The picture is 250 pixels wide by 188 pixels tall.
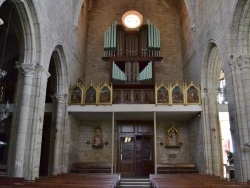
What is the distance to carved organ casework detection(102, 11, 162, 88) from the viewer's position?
51.9 feet

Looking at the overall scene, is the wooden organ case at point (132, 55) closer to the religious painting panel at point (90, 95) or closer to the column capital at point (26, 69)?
the religious painting panel at point (90, 95)

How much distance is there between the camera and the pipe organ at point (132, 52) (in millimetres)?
15883

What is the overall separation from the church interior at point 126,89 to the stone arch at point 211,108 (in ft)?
0.16

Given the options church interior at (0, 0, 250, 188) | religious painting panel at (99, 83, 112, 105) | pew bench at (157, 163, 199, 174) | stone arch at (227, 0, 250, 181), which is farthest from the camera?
pew bench at (157, 163, 199, 174)

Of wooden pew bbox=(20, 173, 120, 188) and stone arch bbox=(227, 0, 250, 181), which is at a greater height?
stone arch bbox=(227, 0, 250, 181)

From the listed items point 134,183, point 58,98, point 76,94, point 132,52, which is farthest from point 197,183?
point 132,52

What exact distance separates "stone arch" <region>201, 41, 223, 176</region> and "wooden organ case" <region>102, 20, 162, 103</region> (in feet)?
11.4

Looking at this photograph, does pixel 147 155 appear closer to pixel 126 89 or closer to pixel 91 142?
pixel 91 142

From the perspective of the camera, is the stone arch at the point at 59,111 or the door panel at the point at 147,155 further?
the door panel at the point at 147,155

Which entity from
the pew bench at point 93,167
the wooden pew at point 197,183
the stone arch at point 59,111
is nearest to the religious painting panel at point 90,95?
the stone arch at point 59,111

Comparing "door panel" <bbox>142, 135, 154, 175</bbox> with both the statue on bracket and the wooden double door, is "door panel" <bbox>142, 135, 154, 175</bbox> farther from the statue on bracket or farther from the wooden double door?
the statue on bracket

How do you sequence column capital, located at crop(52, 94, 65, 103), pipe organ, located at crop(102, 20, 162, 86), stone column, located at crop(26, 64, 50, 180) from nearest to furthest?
1. stone column, located at crop(26, 64, 50, 180)
2. column capital, located at crop(52, 94, 65, 103)
3. pipe organ, located at crop(102, 20, 162, 86)

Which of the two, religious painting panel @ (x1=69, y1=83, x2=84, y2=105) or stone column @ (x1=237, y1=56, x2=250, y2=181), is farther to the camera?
religious painting panel @ (x1=69, y1=83, x2=84, y2=105)

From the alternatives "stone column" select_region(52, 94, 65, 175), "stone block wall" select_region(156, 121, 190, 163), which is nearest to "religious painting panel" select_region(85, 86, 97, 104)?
"stone column" select_region(52, 94, 65, 175)
